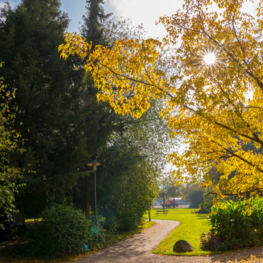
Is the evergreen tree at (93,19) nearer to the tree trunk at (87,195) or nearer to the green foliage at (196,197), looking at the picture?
the tree trunk at (87,195)

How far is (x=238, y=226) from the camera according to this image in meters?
9.54

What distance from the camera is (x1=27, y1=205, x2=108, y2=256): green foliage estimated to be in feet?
31.2

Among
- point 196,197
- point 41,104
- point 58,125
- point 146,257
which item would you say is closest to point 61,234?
point 146,257

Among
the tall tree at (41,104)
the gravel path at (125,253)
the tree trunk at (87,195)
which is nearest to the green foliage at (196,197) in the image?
the tree trunk at (87,195)

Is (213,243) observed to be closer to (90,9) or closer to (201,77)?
(201,77)

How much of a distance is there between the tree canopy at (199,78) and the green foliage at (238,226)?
16.8 feet

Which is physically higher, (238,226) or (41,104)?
(41,104)

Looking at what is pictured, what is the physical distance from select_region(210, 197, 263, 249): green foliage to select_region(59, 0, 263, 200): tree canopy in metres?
5.13

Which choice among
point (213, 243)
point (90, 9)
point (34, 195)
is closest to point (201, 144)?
point (213, 243)

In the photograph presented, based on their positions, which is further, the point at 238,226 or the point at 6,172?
the point at 238,226

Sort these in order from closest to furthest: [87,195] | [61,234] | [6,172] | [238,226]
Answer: [6,172]
[238,226]
[61,234]
[87,195]

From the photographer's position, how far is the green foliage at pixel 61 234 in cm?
952

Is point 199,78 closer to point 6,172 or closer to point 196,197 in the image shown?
point 6,172

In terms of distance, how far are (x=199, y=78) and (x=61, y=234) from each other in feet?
27.3
